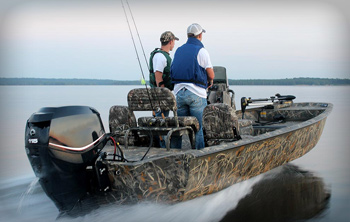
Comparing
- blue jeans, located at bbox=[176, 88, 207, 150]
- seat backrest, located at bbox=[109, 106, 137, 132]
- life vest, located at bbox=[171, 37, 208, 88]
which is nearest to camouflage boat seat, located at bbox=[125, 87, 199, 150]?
seat backrest, located at bbox=[109, 106, 137, 132]

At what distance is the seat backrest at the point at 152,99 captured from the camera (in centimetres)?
411

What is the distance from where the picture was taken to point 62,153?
3355 mm

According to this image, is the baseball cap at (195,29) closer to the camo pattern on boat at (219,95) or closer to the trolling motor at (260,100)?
the camo pattern on boat at (219,95)

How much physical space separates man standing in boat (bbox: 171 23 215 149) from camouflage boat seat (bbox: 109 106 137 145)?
0.59 meters

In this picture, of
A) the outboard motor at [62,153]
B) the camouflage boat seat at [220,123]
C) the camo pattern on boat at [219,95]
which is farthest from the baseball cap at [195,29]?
the camo pattern on boat at [219,95]

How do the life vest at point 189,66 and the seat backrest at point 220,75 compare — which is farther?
the seat backrest at point 220,75

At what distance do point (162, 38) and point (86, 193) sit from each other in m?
2.55

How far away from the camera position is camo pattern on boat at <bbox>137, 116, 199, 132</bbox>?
423 cm

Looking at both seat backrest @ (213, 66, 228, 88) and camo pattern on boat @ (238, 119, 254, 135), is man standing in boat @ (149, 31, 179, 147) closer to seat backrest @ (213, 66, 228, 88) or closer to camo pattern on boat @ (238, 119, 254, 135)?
camo pattern on boat @ (238, 119, 254, 135)

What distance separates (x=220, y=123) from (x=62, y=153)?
1.80 m

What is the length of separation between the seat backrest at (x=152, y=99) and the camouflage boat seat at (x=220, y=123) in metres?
0.50

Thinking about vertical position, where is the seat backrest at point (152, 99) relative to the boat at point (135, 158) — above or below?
above

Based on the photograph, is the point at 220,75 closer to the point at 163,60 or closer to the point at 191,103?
the point at 163,60

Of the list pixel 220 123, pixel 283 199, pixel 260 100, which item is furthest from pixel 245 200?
pixel 260 100
